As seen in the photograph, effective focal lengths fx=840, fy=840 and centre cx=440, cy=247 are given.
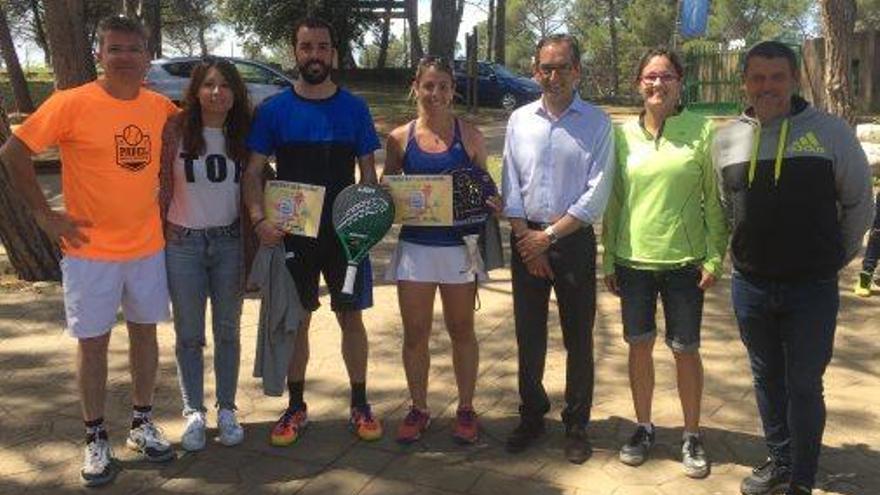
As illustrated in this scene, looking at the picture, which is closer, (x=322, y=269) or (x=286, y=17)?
(x=322, y=269)

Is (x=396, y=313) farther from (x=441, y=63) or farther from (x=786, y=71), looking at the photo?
(x=786, y=71)

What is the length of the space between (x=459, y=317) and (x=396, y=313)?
230 centimetres

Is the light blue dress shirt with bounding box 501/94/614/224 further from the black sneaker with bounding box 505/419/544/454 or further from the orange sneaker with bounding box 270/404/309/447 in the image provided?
the orange sneaker with bounding box 270/404/309/447

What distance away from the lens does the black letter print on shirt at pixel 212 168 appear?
12.2 feet

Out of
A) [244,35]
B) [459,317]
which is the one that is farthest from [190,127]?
[244,35]

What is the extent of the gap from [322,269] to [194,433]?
1003 mm

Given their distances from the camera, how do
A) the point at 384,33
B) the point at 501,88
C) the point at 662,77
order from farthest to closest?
the point at 384,33 → the point at 501,88 → the point at 662,77

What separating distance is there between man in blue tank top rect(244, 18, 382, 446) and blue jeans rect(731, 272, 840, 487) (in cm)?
172

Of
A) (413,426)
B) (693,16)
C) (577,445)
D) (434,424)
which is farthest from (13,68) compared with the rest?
(577,445)

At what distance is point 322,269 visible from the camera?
3.93m

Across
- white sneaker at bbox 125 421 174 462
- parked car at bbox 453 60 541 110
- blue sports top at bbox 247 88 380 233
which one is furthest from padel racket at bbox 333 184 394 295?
parked car at bbox 453 60 541 110

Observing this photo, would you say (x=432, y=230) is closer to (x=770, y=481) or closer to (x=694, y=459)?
(x=694, y=459)

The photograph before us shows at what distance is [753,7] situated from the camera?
71.4 m

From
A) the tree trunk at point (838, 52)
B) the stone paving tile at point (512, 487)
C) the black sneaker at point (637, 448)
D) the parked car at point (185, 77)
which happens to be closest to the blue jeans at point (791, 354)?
the black sneaker at point (637, 448)
